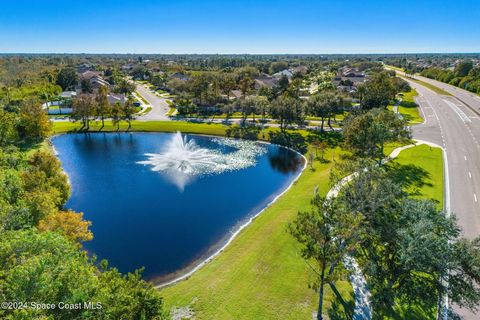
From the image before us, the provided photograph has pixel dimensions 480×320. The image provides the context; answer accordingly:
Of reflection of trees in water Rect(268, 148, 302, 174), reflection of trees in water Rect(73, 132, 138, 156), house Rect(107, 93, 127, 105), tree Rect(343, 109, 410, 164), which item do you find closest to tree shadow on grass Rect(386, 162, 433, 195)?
tree Rect(343, 109, 410, 164)

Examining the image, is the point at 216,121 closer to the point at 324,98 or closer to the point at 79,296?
the point at 324,98

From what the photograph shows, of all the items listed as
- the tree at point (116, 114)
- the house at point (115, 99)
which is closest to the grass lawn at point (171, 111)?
the tree at point (116, 114)

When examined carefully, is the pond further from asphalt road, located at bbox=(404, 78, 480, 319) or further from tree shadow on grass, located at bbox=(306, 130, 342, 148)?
asphalt road, located at bbox=(404, 78, 480, 319)

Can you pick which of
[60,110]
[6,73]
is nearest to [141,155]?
[60,110]

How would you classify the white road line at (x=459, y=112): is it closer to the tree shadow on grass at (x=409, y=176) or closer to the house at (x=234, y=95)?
the tree shadow on grass at (x=409, y=176)

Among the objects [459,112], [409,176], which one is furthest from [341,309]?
[459,112]

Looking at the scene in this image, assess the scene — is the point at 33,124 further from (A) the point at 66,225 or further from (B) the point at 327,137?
(B) the point at 327,137
